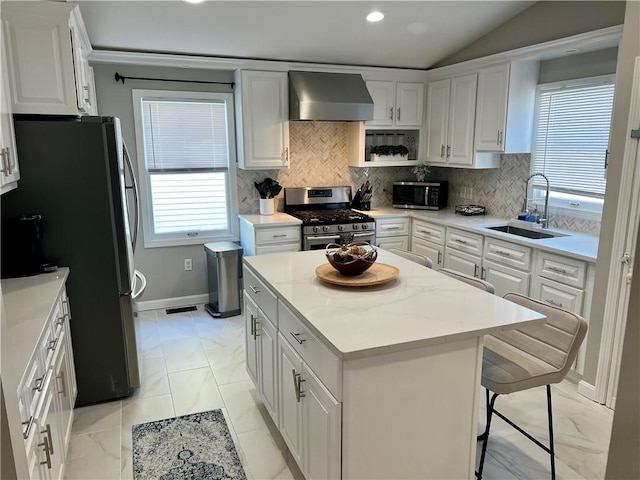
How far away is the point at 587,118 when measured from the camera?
376cm

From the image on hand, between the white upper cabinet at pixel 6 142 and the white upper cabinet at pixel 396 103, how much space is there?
127 inches

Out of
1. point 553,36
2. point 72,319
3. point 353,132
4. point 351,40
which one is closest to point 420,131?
point 353,132

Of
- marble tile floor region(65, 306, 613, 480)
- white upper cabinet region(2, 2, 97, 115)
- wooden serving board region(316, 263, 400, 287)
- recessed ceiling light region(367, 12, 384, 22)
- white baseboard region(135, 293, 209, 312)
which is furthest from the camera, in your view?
white baseboard region(135, 293, 209, 312)

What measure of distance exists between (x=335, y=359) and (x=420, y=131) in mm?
3908

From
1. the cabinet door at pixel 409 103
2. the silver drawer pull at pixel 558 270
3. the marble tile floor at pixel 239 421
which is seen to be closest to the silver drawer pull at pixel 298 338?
the marble tile floor at pixel 239 421

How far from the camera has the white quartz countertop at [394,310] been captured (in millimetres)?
1735

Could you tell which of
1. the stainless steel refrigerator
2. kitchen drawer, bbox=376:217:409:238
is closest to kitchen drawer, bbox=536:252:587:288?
kitchen drawer, bbox=376:217:409:238

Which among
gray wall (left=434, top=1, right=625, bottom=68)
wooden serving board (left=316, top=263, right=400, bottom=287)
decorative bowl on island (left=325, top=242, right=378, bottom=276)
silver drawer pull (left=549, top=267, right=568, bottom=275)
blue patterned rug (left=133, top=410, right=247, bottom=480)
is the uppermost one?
gray wall (left=434, top=1, right=625, bottom=68)

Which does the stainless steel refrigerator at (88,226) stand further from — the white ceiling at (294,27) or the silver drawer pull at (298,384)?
the silver drawer pull at (298,384)

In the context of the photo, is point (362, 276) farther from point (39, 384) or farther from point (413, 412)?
point (39, 384)

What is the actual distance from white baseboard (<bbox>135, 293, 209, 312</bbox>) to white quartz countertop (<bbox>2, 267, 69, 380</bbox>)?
2.00 m

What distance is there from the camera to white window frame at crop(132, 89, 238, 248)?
4371 millimetres

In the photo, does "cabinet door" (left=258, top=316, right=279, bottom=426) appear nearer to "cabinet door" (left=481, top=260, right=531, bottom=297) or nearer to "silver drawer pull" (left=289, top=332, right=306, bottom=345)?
"silver drawer pull" (left=289, top=332, right=306, bottom=345)

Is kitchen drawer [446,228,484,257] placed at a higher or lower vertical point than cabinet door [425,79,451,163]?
lower
